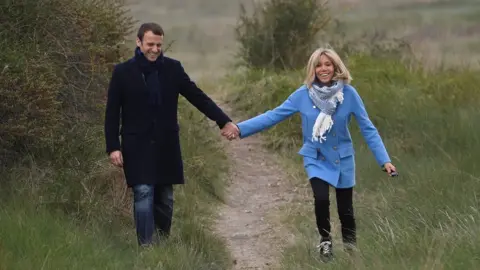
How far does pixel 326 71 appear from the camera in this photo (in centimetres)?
579

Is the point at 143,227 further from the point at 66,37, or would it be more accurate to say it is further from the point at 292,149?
the point at 292,149

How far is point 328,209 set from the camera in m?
5.92

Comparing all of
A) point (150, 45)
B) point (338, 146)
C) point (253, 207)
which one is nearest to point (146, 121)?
point (150, 45)

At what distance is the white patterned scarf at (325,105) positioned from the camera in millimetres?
5723

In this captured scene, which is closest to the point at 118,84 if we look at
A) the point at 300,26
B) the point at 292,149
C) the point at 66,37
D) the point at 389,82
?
the point at 66,37

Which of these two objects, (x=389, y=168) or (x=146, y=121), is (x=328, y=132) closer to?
(x=389, y=168)

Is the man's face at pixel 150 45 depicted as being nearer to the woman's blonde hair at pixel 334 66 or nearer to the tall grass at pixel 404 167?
the woman's blonde hair at pixel 334 66

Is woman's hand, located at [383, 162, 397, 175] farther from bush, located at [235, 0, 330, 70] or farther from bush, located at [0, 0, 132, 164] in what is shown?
bush, located at [235, 0, 330, 70]

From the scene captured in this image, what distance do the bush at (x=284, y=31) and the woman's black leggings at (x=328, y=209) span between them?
30.5 ft

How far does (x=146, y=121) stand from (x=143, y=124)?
0.03m

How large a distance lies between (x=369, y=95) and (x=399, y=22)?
5321mm

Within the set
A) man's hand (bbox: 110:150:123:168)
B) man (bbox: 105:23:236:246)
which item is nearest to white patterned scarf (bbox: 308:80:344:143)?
man (bbox: 105:23:236:246)

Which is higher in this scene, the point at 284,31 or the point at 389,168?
the point at 284,31

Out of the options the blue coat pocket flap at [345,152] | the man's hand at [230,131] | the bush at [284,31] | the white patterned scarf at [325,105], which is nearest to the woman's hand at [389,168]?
the blue coat pocket flap at [345,152]
